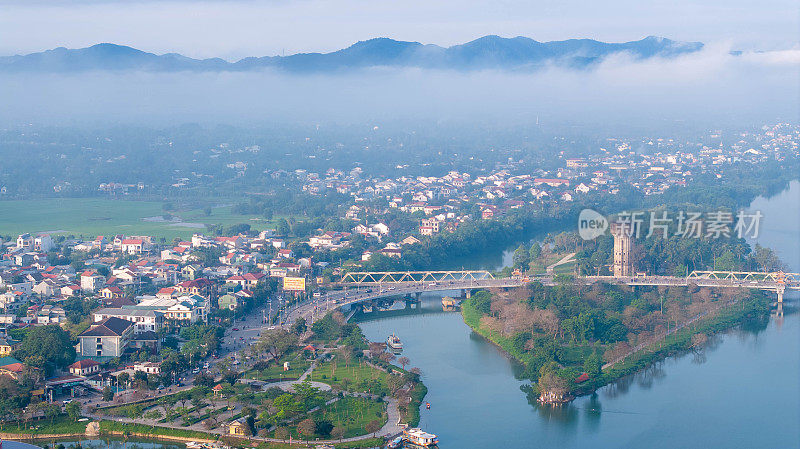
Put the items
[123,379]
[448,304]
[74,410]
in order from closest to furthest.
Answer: [74,410] → [123,379] → [448,304]

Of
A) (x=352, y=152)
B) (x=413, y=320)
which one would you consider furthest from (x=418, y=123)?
(x=413, y=320)

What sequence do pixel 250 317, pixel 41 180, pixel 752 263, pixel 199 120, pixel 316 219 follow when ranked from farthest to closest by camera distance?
pixel 199 120 < pixel 41 180 < pixel 316 219 < pixel 752 263 < pixel 250 317

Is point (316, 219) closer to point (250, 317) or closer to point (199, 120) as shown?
point (250, 317)

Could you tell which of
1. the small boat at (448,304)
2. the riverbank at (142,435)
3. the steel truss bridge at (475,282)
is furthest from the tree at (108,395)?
the small boat at (448,304)

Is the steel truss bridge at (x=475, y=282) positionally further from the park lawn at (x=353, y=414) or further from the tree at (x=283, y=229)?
the tree at (x=283, y=229)

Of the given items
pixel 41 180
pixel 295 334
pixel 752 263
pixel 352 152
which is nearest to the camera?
pixel 295 334

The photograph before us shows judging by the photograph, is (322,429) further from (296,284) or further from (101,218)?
(101,218)

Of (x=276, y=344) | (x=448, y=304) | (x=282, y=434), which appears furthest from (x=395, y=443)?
(x=448, y=304)
